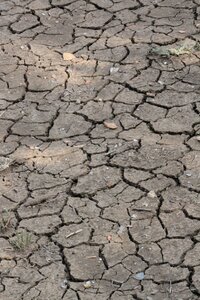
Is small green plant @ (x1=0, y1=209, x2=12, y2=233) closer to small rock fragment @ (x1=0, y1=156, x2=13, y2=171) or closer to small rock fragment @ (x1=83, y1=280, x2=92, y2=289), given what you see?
small rock fragment @ (x1=0, y1=156, x2=13, y2=171)

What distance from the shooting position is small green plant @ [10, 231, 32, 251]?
4367mm

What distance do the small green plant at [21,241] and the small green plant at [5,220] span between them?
11 centimetres

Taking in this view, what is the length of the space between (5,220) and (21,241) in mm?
232

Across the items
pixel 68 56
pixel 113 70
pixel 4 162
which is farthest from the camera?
pixel 68 56

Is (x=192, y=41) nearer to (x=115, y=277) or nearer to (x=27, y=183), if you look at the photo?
(x=27, y=183)

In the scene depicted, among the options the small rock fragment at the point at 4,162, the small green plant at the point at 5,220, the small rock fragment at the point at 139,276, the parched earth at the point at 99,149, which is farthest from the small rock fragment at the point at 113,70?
the small rock fragment at the point at 139,276

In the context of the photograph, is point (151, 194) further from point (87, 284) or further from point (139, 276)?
point (87, 284)

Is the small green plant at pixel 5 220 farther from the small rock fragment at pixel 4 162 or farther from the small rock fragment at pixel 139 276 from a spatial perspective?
the small rock fragment at pixel 139 276

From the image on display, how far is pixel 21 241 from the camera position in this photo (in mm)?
4379

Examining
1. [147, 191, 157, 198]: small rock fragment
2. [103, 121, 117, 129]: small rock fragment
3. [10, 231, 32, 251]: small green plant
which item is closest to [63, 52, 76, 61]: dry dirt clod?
[103, 121, 117, 129]: small rock fragment

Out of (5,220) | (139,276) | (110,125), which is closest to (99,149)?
(110,125)

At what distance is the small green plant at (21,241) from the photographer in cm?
437

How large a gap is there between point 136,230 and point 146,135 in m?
0.95

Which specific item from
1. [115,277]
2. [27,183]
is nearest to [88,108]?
[27,183]
